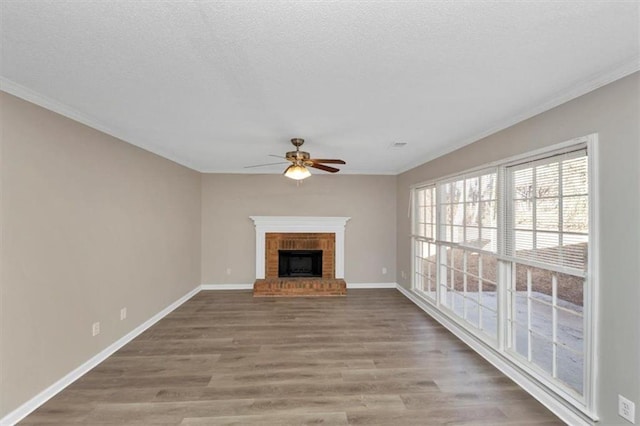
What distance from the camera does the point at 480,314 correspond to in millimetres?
3156

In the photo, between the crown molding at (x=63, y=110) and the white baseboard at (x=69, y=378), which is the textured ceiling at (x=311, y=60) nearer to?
the crown molding at (x=63, y=110)

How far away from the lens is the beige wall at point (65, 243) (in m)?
2.00

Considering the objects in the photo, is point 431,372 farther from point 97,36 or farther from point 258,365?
point 97,36

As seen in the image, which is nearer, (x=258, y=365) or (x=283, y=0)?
(x=283, y=0)


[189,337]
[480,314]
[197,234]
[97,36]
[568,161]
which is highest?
[97,36]

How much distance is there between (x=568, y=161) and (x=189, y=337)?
4.31m

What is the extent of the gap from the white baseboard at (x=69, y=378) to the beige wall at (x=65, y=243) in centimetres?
5

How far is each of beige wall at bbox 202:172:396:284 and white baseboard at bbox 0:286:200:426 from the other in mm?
1819

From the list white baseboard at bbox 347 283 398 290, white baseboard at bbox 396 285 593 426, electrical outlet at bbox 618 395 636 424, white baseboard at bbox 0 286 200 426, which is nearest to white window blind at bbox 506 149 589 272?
electrical outlet at bbox 618 395 636 424

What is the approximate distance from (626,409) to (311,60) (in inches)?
115

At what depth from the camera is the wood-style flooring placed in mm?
2119

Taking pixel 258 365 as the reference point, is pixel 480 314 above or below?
above

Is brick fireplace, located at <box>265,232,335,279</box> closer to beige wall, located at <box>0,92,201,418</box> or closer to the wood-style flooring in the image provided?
the wood-style flooring

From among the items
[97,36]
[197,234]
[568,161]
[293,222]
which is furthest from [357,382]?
[197,234]
